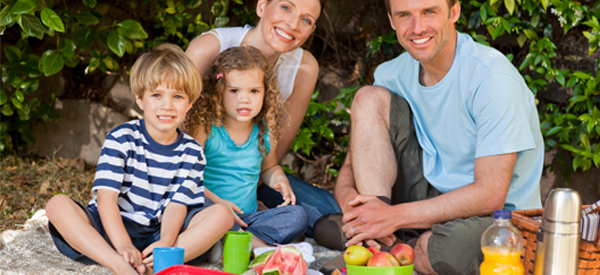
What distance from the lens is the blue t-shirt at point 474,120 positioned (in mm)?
1645

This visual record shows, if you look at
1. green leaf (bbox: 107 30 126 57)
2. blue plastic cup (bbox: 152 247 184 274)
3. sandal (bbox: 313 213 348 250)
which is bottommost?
sandal (bbox: 313 213 348 250)

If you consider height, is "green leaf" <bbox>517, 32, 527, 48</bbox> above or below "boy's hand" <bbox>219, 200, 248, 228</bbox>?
above

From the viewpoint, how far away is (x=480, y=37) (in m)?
2.77

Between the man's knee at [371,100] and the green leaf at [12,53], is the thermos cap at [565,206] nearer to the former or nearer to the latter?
the man's knee at [371,100]

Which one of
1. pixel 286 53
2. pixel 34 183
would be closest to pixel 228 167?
pixel 286 53

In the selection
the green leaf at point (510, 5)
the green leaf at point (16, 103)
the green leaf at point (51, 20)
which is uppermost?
the green leaf at point (510, 5)

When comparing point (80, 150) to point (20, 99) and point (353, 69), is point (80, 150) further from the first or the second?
point (353, 69)

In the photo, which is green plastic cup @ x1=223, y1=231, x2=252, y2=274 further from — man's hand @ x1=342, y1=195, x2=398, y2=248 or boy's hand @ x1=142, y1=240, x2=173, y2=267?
man's hand @ x1=342, y1=195, x2=398, y2=248

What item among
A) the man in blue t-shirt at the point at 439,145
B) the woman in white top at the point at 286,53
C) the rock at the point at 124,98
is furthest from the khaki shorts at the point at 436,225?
the rock at the point at 124,98

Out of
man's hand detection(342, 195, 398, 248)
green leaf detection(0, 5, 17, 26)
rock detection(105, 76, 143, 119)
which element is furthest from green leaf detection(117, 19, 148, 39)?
man's hand detection(342, 195, 398, 248)

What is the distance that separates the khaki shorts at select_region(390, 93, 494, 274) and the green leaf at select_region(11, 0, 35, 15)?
1.61m

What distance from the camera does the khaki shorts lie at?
1568mm

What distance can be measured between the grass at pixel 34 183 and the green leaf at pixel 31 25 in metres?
0.79

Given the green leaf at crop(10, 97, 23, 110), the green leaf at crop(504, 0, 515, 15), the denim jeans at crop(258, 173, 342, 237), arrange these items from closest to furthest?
the denim jeans at crop(258, 173, 342, 237), the green leaf at crop(504, 0, 515, 15), the green leaf at crop(10, 97, 23, 110)
